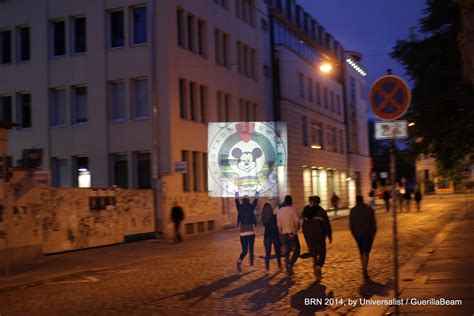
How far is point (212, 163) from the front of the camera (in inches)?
1150

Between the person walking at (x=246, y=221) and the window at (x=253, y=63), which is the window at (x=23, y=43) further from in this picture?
the person walking at (x=246, y=221)

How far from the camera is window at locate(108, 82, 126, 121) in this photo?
Answer: 28.8 meters

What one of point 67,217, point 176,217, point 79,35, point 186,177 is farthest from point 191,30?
point 67,217

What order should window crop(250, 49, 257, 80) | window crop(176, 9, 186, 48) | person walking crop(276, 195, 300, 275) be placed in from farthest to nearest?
Answer: window crop(250, 49, 257, 80)
window crop(176, 9, 186, 48)
person walking crop(276, 195, 300, 275)

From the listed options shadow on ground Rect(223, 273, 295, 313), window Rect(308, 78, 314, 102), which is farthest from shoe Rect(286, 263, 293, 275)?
window Rect(308, 78, 314, 102)

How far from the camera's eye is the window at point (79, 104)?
29.6 meters

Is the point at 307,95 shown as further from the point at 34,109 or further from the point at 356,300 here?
the point at 356,300

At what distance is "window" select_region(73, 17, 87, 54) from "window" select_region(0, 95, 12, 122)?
15.2ft

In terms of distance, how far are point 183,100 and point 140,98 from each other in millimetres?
2006

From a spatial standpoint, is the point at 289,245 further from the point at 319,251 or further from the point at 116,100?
the point at 116,100

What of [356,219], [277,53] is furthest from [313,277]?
[277,53]

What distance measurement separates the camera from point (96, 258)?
19.4 meters

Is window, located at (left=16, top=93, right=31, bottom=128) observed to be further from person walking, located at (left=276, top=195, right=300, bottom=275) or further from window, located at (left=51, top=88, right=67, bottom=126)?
person walking, located at (left=276, top=195, right=300, bottom=275)

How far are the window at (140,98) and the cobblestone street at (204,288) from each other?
11.1 m
